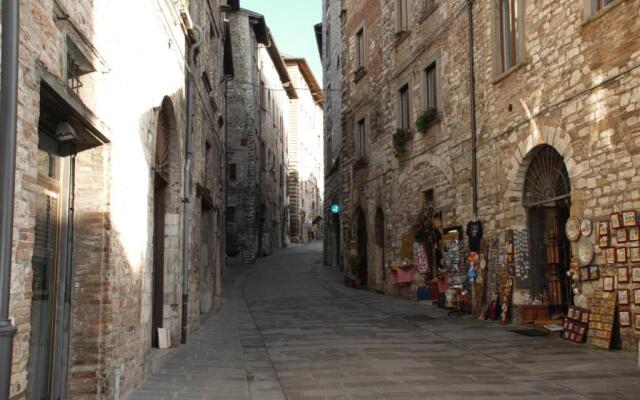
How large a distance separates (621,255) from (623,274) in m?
0.23

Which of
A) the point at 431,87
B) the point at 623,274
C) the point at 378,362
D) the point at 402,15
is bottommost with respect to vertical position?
the point at 378,362

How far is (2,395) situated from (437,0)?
45.3 ft

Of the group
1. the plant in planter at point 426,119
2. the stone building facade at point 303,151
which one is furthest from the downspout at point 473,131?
the stone building facade at point 303,151

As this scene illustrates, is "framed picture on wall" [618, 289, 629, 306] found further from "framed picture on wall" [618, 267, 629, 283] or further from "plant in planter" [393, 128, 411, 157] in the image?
"plant in planter" [393, 128, 411, 157]

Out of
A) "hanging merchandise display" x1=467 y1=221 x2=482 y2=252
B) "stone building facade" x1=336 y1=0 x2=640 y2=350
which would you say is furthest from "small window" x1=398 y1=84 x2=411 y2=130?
"hanging merchandise display" x1=467 y1=221 x2=482 y2=252

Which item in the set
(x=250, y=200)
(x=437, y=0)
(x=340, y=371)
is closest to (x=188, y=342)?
(x=340, y=371)

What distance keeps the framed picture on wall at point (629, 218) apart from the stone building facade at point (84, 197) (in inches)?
221

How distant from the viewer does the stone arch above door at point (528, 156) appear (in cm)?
956

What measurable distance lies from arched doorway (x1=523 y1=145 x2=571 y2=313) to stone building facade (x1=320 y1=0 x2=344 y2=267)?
48.0ft

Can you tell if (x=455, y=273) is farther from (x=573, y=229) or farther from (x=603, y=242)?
(x=603, y=242)

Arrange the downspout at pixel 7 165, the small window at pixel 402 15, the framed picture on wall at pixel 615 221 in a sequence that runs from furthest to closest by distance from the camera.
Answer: the small window at pixel 402 15 < the framed picture on wall at pixel 615 221 < the downspout at pixel 7 165

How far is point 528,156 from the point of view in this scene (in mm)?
10930

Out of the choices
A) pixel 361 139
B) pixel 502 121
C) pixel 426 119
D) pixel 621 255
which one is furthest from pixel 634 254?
pixel 361 139

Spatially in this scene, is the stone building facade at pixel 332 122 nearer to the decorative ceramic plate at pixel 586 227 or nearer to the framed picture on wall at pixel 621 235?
the decorative ceramic plate at pixel 586 227
